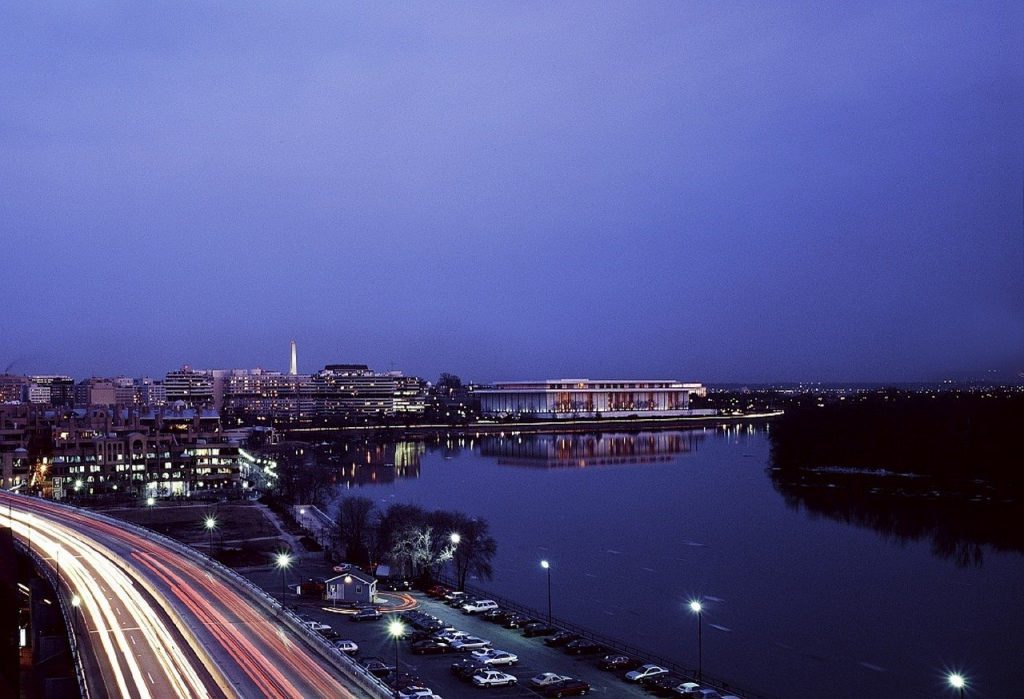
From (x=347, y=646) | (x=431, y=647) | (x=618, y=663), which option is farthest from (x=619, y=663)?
(x=347, y=646)

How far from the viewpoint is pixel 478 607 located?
7336mm

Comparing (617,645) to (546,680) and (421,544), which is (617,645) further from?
(421,544)

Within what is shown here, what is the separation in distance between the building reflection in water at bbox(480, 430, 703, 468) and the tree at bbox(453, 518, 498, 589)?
12053 mm

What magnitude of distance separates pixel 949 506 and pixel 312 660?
11.9 m

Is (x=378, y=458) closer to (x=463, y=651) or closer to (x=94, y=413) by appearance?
(x=94, y=413)

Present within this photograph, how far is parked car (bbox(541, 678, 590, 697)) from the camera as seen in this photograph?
17.6 feet

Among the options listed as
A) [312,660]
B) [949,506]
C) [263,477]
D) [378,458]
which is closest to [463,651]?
[312,660]

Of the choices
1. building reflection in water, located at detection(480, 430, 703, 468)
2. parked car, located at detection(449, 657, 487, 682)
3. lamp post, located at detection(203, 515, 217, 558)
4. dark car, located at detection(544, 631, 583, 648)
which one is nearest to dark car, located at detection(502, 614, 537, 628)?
dark car, located at detection(544, 631, 583, 648)

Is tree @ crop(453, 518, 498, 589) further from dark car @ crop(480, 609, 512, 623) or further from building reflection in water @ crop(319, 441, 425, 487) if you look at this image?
building reflection in water @ crop(319, 441, 425, 487)

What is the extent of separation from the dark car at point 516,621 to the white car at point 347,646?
132 cm

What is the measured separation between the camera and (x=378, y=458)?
2411 centimetres

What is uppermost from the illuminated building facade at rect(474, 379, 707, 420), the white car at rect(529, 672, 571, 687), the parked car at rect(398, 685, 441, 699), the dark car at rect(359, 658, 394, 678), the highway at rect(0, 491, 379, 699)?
the illuminated building facade at rect(474, 379, 707, 420)

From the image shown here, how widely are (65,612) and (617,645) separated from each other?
145 inches


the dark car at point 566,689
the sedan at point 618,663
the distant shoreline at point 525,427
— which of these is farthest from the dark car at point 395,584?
the distant shoreline at point 525,427
